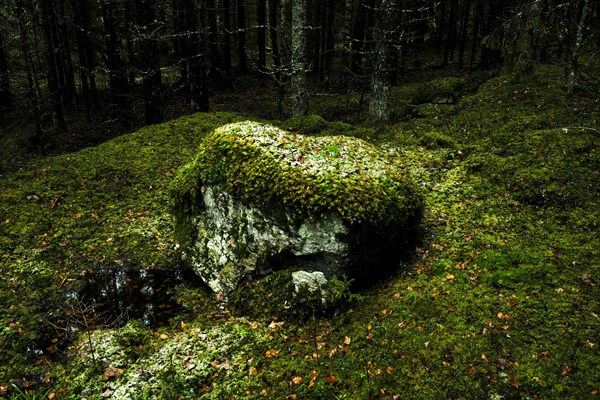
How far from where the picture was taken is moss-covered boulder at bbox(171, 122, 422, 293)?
5.25m

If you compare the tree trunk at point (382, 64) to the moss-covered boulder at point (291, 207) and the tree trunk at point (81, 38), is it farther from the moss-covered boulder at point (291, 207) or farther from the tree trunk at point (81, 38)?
the tree trunk at point (81, 38)

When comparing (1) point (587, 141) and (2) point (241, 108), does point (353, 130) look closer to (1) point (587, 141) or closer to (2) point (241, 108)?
(1) point (587, 141)

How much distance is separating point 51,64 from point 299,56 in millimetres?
12437

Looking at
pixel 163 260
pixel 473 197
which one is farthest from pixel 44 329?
pixel 473 197

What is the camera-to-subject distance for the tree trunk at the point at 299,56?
11.0 metres

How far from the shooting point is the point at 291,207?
17.4 ft

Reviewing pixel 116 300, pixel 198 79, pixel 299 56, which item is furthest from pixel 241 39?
pixel 116 300

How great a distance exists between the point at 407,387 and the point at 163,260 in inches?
199

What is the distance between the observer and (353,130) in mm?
10859

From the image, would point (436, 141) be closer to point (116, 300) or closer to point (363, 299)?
point (363, 299)

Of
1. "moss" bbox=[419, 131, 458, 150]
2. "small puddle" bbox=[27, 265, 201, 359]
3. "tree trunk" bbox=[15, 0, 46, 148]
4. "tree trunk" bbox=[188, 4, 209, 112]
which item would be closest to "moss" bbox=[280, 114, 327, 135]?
"moss" bbox=[419, 131, 458, 150]

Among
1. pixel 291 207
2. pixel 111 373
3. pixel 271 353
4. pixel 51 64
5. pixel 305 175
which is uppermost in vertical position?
pixel 51 64

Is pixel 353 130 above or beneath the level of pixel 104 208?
above

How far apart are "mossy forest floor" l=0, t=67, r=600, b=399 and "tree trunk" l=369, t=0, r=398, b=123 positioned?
97.2 inches
